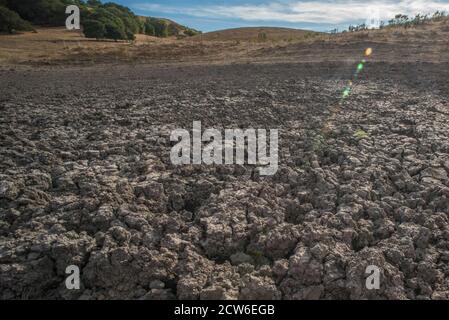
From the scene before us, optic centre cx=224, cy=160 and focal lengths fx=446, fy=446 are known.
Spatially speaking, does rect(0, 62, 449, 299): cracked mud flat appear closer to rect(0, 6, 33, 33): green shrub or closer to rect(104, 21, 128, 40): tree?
rect(104, 21, 128, 40): tree

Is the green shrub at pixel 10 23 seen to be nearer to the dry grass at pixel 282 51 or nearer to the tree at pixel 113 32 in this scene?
the tree at pixel 113 32

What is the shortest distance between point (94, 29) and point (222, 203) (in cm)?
2613

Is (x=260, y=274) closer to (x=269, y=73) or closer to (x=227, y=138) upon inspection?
(x=227, y=138)

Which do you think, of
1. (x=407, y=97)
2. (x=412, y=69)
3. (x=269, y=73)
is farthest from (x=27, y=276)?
(x=412, y=69)

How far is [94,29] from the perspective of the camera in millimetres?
27812

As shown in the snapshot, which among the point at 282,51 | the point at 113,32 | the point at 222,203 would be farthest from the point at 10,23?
the point at 222,203

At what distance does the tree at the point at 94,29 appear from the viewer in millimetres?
27828

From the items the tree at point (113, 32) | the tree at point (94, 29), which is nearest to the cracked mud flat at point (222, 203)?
the tree at point (94, 29)

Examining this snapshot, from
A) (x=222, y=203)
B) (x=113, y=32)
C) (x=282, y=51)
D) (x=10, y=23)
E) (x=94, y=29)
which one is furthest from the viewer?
(x=113, y=32)

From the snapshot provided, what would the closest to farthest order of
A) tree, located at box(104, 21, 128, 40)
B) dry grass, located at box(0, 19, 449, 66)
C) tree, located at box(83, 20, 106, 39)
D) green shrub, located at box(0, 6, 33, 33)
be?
dry grass, located at box(0, 19, 449, 66)
green shrub, located at box(0, 6, 33, 33)
tree, located at box(83, 20, 106, 39)
tree, located at box(104, 21, 128, 40)

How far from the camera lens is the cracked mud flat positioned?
11.6 feet

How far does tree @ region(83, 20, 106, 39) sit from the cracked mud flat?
2147 cm

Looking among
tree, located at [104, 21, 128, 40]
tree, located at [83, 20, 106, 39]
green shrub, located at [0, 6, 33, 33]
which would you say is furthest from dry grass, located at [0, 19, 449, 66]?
tree, located at [104, 21, 128, 40]

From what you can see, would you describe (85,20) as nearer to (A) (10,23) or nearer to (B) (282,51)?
(A) (10,23)
